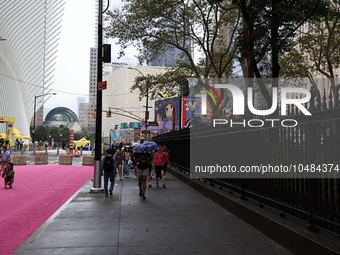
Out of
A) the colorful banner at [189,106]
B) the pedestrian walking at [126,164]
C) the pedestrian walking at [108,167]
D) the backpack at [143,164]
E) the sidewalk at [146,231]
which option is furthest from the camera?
the colorful banner at [189,106]

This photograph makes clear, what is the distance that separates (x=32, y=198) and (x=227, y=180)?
677 centimetres

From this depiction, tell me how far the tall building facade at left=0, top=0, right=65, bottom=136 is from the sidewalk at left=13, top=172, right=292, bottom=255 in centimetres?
9140

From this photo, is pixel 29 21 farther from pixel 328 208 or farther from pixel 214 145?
pixel 328 208

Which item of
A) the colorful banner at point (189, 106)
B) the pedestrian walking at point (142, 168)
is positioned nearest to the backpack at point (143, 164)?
the pedestrian walking at point (142, 168)

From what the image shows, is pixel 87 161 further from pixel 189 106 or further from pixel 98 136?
pixel 189 106

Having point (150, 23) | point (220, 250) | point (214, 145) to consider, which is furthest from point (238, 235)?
point (150, 23)

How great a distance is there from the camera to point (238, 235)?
26.3 feet

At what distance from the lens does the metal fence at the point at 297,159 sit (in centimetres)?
609

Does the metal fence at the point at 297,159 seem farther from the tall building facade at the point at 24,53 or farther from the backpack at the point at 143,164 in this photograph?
the tall building facade at the point at 24,53

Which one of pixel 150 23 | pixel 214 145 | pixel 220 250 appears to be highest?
pixel 150 23

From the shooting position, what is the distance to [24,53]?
4392 inches

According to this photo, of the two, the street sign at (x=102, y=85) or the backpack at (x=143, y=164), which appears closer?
the backpack at (x=143, y=164)

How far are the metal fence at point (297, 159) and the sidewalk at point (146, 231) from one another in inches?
29.8

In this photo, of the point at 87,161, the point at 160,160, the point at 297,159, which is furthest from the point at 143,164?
the point at 87,161
